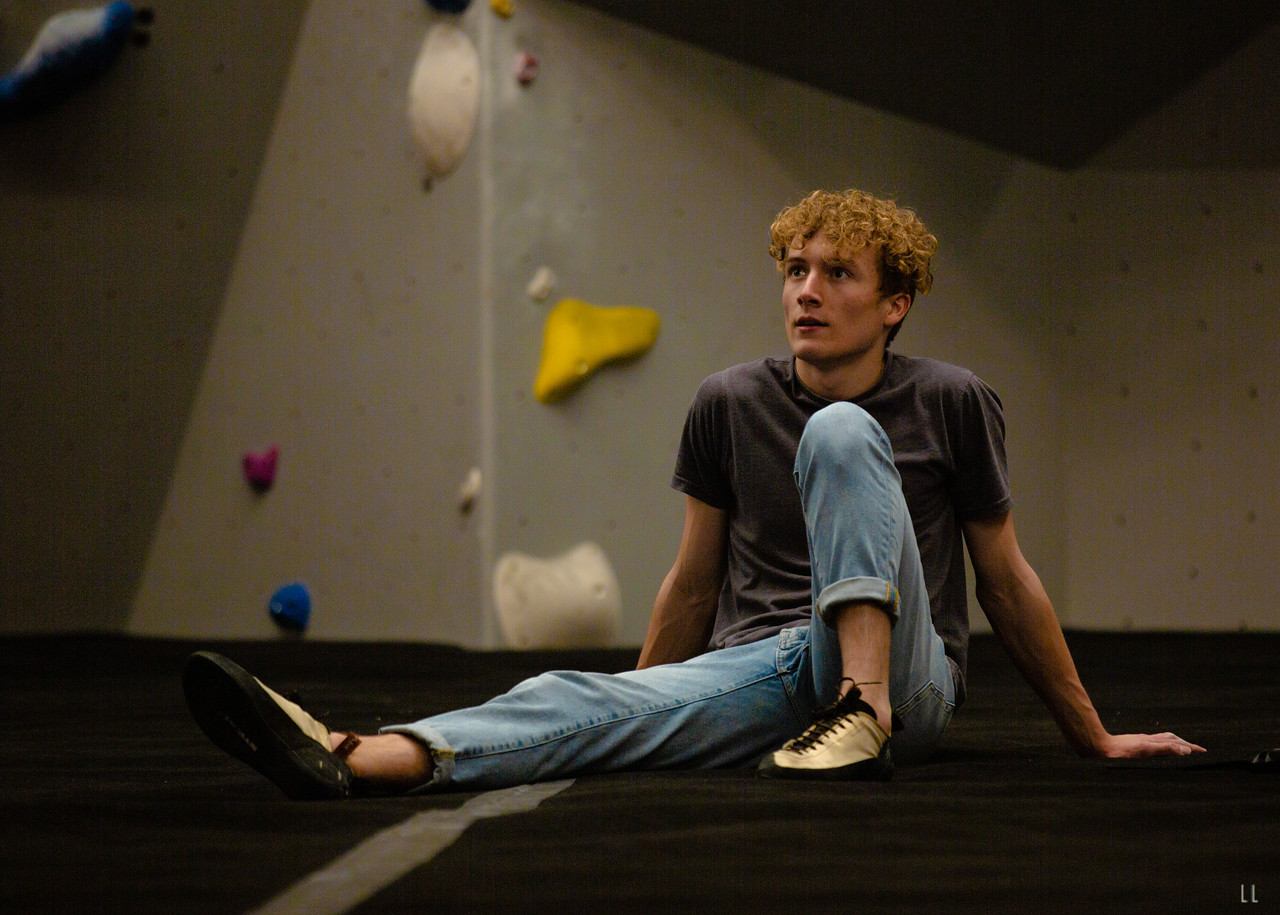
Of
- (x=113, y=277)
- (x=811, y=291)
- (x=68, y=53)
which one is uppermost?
(x=68, y=53)

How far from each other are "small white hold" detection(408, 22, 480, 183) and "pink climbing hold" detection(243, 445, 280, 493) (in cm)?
111

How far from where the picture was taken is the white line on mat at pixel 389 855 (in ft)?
3.42

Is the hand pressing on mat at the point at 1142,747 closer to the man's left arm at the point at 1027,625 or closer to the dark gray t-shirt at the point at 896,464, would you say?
the man's left arm at the point at 1027,625

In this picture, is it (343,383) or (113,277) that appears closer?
(343,383)

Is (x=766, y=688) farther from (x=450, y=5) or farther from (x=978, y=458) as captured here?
(x=450, y=5)

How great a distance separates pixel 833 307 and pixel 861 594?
43 centimetres

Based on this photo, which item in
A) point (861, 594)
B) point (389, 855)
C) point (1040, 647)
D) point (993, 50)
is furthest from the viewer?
point (993, 50)

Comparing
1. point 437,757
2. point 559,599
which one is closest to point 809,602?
point 437,757

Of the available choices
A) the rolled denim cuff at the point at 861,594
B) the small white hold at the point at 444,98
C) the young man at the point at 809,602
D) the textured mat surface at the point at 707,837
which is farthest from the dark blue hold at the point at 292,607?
the rolled denim cuff at the point at 861,594

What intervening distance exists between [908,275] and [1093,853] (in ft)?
2.70

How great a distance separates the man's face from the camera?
1.77 m

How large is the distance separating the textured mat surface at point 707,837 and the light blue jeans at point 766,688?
46mm

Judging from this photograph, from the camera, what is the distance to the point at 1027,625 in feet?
5.77

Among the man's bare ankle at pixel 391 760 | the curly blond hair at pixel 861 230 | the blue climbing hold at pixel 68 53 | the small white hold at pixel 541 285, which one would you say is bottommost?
the man's bare ankle at pixel 391 760
